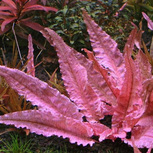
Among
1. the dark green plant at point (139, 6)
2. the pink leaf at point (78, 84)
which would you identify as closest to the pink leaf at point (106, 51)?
the pink leaf at point (78, 84)

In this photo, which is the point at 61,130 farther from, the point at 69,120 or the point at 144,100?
the point at 144,100

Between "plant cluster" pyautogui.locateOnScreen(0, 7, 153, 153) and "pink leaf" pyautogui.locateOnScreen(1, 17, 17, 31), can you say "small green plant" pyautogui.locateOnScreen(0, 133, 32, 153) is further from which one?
A: "pink leaf" pyautogui.locateOnScreen(1, 17, 17, 31)

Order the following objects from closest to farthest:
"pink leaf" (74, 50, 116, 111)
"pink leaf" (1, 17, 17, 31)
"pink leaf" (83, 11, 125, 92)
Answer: "pink leaf" (74, 50, 116, 111) < "pink leaf" (83, 11, 125, 92) < "pink leaf" (1, 17, 17, 31)

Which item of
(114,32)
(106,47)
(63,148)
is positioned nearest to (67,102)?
(63,148)

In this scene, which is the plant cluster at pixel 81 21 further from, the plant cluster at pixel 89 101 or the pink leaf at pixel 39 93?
the pink leaf at pixel 39 93

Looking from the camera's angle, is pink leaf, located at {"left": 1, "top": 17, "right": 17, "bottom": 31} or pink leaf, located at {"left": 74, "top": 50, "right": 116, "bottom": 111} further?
pink leaf, located at {"left": 1, "top": 17, "right": 17, "bottom": 31}

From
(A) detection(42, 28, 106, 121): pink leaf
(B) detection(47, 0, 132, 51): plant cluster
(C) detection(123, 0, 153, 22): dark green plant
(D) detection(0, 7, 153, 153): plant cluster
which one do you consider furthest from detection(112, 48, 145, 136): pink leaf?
(C) detection(123, 0, 153, 22): dark green plant
